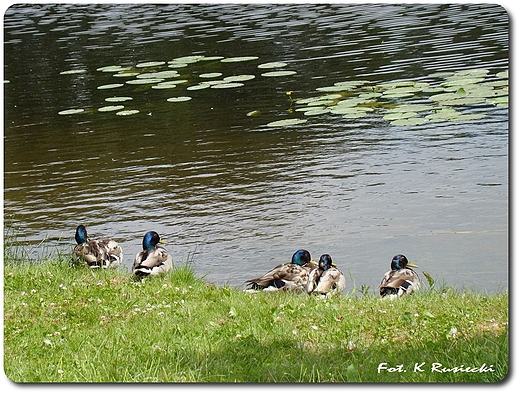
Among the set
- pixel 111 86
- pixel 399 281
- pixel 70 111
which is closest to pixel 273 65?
pixel 111 86

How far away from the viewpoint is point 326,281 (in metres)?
7.48

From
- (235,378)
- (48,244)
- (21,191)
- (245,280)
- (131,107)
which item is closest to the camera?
(235,378)

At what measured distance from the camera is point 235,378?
5.84m

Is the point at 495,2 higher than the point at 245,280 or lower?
higher

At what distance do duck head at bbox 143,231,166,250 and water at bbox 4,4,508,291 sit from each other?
32 centimetres

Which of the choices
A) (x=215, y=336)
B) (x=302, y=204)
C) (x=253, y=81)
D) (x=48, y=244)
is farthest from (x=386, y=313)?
(x=253, y=81)

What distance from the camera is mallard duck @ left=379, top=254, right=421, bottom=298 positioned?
7.32 metres

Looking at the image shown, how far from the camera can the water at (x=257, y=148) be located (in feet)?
26.0

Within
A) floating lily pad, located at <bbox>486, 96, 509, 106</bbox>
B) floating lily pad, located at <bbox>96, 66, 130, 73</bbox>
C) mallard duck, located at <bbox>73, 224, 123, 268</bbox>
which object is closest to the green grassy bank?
mallard duck, located at <bbox>73, 224, 123, 268</bbox>

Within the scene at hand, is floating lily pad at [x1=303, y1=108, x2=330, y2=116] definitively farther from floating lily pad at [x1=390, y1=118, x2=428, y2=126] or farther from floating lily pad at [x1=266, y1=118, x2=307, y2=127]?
floating lily pad at [x1=390, y1=118, x2=428, y2=126]

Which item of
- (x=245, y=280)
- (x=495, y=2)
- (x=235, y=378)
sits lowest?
(x=245, y=280)

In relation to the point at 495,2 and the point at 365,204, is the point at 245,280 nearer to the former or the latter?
the point at 365,204

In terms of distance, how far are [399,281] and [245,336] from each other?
1608mm

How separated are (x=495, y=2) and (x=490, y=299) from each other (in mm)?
2035
